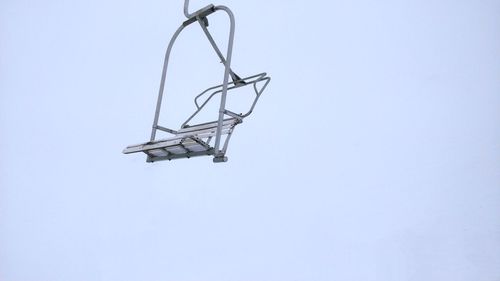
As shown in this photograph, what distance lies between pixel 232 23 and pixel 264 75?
38 centimetres

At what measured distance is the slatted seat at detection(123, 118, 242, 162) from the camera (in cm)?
209

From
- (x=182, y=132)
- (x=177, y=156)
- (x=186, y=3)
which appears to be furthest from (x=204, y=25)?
(x=177, y=156)

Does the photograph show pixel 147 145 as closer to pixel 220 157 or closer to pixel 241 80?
pixel 220 157

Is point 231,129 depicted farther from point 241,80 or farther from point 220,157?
point 241,80

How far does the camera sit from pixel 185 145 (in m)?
2.09

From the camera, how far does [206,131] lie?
232 centimetres

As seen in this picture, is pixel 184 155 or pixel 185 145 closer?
pixel 185 145

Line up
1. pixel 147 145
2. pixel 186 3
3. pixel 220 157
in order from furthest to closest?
pixel 186 3 → pixel 147 145 → pixel 220 157

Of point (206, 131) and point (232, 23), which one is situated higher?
point (232, 23)

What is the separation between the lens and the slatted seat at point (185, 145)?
6.84 ft

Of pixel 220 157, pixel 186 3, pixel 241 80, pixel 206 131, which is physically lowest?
pixel 220 157

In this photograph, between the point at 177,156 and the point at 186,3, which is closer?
the point at 177,156

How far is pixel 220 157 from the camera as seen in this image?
6.98 ft

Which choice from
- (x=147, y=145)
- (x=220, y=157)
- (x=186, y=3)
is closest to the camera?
(x=220, y=157)
